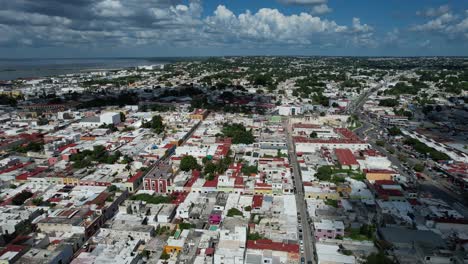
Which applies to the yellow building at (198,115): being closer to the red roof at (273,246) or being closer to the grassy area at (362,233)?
the grassy area at (362,233)

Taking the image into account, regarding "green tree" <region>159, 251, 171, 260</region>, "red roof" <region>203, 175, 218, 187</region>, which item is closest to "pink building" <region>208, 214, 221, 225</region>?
"green tree" <region>159, 251, 171, 260</region>

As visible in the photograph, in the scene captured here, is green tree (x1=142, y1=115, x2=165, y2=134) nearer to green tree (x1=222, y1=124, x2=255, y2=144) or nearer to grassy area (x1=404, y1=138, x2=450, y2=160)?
green tree (x1=222, y1=124, x2=255, y2=144)

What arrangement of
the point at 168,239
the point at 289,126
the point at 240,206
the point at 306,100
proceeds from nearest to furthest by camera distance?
the point at 168,239 < the point at 240,206 < the point at 289,126 < the point at 306,100

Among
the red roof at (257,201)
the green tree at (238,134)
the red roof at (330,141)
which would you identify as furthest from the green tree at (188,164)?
the red roof at (330,141)

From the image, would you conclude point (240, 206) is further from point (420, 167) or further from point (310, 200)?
point (420, 167)

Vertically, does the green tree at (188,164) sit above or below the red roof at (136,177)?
above

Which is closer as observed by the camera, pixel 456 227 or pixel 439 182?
pixel 456 227

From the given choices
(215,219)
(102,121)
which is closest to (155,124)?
(102,121)

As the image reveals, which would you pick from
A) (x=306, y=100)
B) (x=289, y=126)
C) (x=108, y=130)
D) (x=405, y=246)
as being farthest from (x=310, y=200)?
(x=306, y=100)

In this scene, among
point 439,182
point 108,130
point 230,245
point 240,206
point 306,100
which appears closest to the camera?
point 230,245
